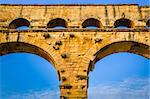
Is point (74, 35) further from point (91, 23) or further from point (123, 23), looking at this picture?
point (123, 23)

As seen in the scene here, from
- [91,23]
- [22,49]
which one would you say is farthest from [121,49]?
[22,49]

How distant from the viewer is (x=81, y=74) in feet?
58.6

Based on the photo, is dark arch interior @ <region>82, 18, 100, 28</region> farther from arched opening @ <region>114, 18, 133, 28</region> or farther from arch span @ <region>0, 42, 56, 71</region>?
arch span @ <region>0, 42, 56, 71</region>

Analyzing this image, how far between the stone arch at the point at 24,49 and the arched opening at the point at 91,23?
264cm

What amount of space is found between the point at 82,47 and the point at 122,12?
3212 mm

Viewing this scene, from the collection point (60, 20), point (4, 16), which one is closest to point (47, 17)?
point (60, 20)

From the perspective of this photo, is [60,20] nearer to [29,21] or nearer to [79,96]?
[29,21]

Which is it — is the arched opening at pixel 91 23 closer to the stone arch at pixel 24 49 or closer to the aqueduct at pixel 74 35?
the aqueduct at pixel 74 35

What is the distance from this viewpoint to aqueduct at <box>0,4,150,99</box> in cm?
1808

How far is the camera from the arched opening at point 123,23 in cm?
1989

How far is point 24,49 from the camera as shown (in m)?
19.6

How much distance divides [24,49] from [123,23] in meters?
5.36

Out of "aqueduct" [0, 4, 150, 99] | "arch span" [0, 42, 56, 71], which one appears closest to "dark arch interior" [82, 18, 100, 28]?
"aqueduct" [0, 4, 150, 99]

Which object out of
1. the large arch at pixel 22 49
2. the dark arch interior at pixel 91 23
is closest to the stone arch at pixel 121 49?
the dark arch interior at pixel 91 23
